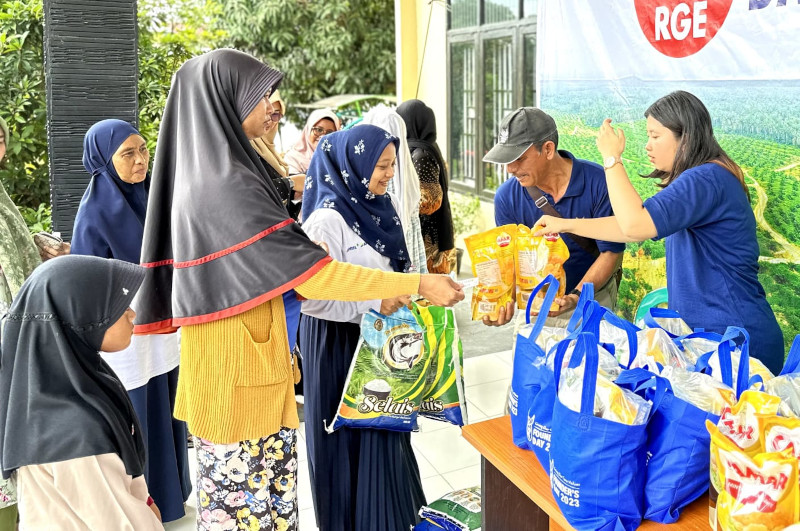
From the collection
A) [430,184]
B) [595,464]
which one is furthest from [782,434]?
[430,184]

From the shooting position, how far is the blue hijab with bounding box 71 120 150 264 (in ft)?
8.68

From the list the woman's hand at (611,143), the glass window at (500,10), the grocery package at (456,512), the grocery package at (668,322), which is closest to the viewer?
the grocery package at (668,322)

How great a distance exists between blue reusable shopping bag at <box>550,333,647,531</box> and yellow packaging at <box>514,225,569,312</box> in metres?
0.99

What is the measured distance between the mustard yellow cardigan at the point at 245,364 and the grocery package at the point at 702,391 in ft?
2.67

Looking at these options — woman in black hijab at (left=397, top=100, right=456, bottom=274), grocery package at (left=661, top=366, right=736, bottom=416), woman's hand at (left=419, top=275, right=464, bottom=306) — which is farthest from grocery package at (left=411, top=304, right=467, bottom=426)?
woman in black hijab at (left=397, top=100, right=456, bottom=274)

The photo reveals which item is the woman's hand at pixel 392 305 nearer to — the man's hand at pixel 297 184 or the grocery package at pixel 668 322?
the grocery package at pixel 668 322

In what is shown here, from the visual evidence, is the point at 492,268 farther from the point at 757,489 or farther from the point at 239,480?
the point at 757,489

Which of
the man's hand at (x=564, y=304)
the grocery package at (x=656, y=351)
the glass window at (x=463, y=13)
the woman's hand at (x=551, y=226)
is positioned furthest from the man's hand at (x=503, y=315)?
the glass window at (x=463, y=13)

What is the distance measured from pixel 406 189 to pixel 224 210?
1.88m

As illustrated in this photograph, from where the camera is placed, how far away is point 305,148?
4863 mm

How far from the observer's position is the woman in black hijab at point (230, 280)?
69.6 inches

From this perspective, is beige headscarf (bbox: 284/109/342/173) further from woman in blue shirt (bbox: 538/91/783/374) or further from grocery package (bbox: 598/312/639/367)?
grocery package (bbox: 598/312/639/367)

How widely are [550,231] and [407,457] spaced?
942 mm

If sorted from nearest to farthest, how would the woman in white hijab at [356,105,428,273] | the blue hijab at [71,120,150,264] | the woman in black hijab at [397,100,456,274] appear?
the blue hijab at [71,120,150,264] < the woman in white hijab at [356,105,428,273] < the woman in black hijab at [397,100,456,274]
